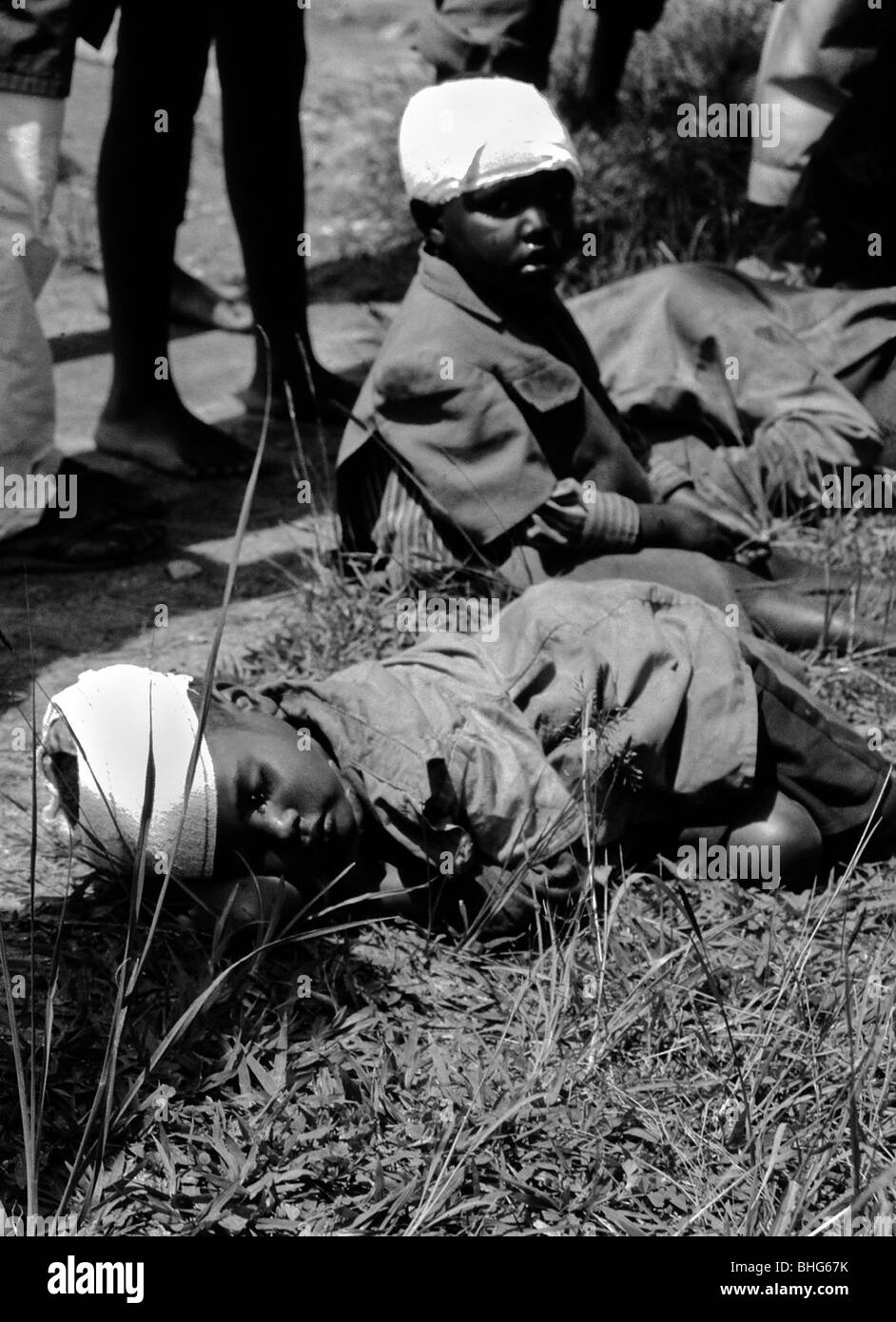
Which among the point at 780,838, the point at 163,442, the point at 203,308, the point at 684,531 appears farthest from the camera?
the point at 203,308

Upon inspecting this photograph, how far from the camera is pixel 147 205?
3834mm

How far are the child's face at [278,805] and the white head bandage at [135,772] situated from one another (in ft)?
0.11

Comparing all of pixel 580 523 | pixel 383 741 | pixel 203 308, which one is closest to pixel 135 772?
pixel 383 741

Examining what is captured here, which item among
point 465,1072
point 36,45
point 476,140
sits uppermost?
point 36,45

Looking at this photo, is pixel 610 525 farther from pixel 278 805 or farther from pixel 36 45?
pixel 36 45

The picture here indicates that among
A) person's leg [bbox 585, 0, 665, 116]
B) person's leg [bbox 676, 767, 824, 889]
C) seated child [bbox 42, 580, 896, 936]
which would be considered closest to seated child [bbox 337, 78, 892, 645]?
seated child [bbox 42, 580, 896, 936]

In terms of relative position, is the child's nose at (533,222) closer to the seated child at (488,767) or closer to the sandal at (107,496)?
the seated child at (488,767)

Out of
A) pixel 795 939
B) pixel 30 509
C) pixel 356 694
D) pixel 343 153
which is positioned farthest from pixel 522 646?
pixel 343 153

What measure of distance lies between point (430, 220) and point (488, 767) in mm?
1410

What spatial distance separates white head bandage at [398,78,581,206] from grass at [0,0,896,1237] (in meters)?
1.46

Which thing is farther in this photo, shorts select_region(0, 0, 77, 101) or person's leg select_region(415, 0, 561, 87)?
person's leg select_region(415, 0, 561, 87)

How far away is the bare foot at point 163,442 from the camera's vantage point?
4078 millimetres

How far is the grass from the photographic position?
1.95 meters

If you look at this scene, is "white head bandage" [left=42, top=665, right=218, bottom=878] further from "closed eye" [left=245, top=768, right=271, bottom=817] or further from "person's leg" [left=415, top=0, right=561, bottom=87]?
"person's leg" [left=415, top=0, right=561, bottom=87]
